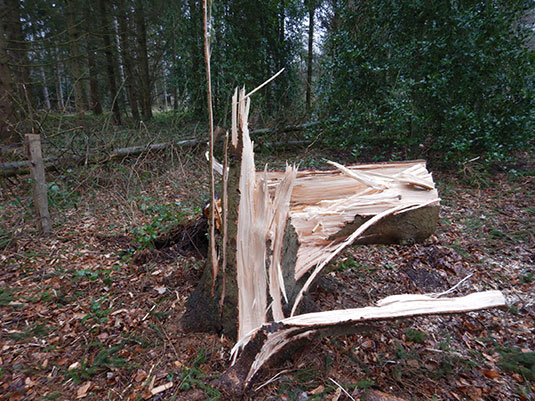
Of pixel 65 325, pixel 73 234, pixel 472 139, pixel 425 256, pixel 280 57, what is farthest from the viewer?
pixel 280 57

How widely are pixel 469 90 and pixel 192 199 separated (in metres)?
4.98

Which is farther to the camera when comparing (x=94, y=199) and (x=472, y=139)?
(x=472, y=139)

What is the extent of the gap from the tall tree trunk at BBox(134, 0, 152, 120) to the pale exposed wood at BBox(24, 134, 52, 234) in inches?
290

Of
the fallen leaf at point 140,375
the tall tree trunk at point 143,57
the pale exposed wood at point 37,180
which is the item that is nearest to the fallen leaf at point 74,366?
the fallen leaf at point 140,375

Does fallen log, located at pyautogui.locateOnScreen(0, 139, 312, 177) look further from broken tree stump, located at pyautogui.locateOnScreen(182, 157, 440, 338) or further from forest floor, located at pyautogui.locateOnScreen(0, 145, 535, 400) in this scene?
broken tree stump, located at pyautogui.locateOnScreen(182, 157, 440, 338)

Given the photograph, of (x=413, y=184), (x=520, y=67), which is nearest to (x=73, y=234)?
(x=413, y=184)

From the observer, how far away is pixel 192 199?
4.48 m

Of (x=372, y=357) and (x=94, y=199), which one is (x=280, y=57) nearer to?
(x=94, y=199)

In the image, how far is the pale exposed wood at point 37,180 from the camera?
10.8ft

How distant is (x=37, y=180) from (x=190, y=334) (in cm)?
283

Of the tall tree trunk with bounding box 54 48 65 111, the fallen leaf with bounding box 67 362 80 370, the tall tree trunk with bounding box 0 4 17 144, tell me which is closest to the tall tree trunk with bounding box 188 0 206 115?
the tall tree trunk with bounding box 54 48 65 111

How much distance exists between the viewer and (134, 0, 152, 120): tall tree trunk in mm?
9100

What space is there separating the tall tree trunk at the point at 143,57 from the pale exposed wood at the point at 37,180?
24.2 feet

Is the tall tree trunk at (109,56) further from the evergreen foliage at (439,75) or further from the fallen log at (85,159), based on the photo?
the evergreen foliage at (439,75)
